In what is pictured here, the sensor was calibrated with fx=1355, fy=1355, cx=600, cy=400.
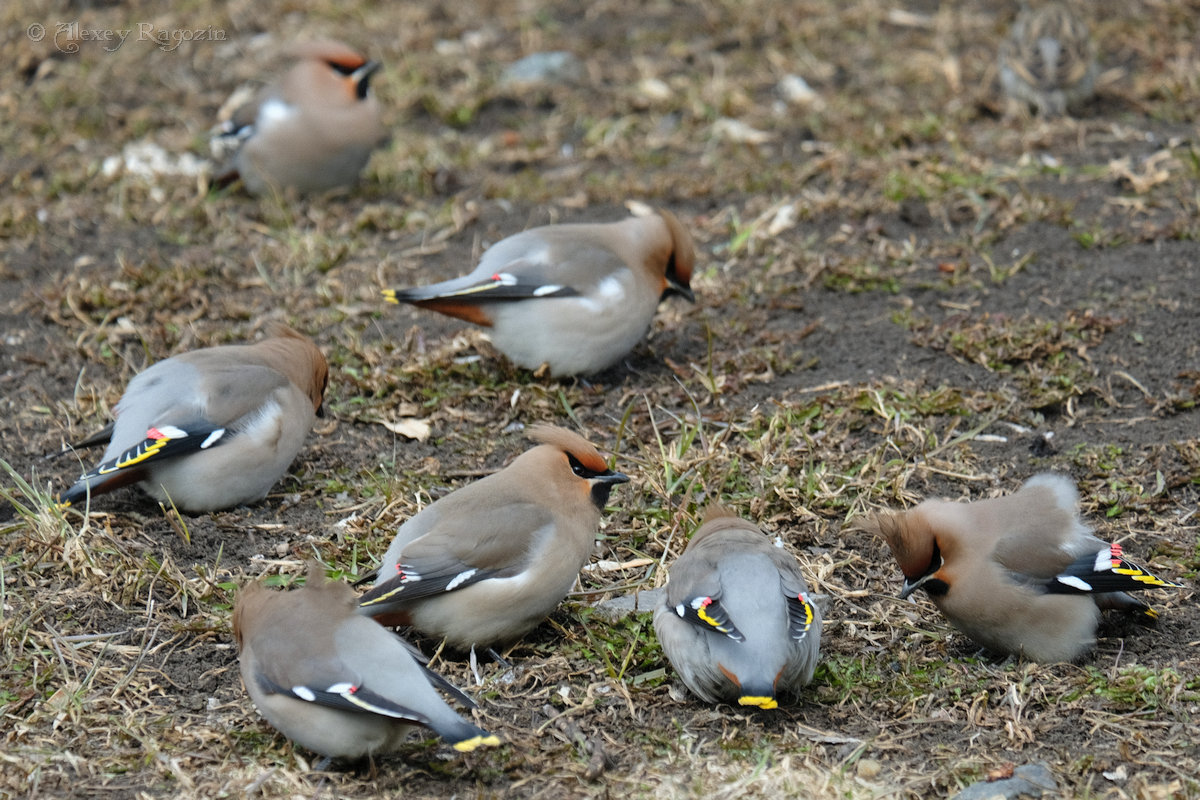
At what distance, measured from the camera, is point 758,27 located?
34.4ft

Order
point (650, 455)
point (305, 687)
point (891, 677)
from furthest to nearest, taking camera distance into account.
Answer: point (650, 455)
point (891, 677)
point (305, 687)

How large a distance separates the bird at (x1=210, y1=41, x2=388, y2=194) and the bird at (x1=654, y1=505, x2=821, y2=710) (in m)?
4.95

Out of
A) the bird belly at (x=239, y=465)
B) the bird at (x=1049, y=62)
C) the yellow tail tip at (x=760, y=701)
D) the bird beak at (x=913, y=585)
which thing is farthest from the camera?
the bird at (x=1049, y=62)

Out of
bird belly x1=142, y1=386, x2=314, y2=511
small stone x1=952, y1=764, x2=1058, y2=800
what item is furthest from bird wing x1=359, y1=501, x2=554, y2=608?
small stone x1=952, y1=764, x2=1058, y2=800

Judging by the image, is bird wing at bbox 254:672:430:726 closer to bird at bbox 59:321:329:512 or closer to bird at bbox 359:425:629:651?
bird at bbox 359:425:629:651

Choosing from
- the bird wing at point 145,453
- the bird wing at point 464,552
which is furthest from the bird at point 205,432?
the bird wing at point 464,552

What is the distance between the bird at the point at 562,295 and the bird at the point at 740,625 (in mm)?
2007

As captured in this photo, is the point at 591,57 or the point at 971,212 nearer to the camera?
the point at 971,212

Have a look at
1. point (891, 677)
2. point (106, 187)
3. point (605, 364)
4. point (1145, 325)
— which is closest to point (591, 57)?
point (106, 187)

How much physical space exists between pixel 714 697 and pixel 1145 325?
10.8 ft

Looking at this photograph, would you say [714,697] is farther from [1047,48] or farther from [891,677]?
[1047,48]

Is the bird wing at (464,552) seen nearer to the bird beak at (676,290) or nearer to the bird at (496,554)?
the bird at (496,554)

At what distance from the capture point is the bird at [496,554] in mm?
4426

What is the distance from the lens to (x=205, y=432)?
5320mm
